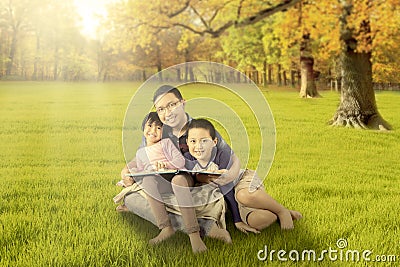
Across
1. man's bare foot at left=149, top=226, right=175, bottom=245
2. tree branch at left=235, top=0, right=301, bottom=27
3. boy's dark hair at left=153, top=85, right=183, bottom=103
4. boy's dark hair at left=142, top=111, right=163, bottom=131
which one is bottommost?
man's bare foot at left=149, top=226, right=175, bottom=245

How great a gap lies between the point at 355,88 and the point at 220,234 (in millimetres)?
6281

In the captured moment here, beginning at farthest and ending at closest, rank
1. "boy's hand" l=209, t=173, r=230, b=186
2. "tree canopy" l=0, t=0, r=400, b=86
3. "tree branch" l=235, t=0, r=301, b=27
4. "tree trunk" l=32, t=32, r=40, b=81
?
"tree trunk" l=32, t=32, r=40, b=81
"tree canopy" l=0, t=0, r=400, b=86
"tree branch" l=235, t=0, r=301, b=27
"boy's hand" l=209, t=173, r=230, b=186

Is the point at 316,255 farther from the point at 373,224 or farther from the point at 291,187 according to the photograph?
the point at 291,187

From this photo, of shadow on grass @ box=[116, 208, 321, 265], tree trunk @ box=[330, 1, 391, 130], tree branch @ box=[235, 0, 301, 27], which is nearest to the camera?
shadow on grass @ box=[116, 208, 321, 265]

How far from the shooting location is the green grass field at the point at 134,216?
2.75m

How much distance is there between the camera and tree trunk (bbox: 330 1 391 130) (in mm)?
8336

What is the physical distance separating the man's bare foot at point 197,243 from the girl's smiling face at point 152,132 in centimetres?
71

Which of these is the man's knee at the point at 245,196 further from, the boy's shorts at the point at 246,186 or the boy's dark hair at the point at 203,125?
the boy's dark hair at the point at 203,125

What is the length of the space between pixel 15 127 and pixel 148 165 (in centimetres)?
624

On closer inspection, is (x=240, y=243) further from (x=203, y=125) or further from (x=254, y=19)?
(x=254, y=19)

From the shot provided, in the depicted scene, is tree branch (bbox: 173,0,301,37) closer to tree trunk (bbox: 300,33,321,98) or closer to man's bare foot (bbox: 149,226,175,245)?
tree trunk (bbox: 300,33,321,98)

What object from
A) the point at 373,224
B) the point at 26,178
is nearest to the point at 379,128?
the point at 373,224

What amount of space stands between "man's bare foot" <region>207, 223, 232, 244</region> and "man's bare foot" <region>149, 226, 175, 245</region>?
0.77 feet

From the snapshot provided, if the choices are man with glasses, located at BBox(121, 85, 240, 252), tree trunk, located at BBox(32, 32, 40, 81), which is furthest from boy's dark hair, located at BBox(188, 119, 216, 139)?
tree trunk, located at BBox(32, 32, 40, 81)
